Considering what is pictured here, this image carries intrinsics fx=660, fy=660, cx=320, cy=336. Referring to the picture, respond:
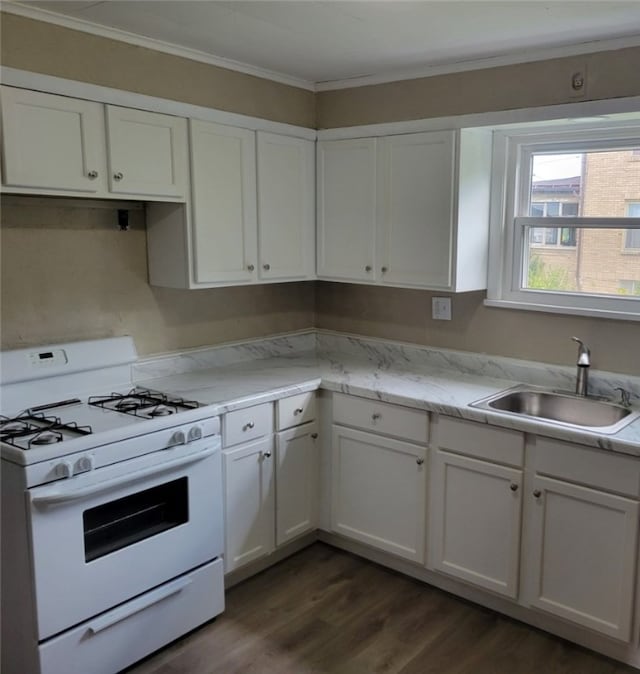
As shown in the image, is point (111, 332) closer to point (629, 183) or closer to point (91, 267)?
point (91, 267)

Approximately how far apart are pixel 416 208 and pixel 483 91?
58 centimetres

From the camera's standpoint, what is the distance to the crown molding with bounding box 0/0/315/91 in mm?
2324

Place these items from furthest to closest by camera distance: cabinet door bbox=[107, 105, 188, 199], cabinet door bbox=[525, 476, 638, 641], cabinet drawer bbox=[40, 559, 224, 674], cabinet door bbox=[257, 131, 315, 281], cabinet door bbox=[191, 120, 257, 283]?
cabinet door bbox=[257, 131, 315, 281] < cabinet door bbox=[191, 120, 257, 283] < cabinet door bbox=[107, 105, 188, 199] < cabinet door bbox=[525, 476, 638, 641] < cabinet drawer bbox=[40, 559, 224, 674]

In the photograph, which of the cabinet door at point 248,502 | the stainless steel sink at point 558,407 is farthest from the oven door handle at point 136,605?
the stainless steel sink at point 558,407

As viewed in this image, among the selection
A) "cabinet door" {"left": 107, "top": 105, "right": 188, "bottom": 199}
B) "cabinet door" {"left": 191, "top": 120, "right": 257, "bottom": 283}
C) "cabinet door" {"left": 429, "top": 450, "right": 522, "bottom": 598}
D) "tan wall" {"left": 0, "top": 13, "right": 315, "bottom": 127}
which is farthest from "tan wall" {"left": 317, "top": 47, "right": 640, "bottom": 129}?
"cabinet door" {"left": 429, "top": 450, "right": 522, "bottom": 598}

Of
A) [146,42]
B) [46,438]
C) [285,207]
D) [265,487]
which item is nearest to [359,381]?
[265,487]

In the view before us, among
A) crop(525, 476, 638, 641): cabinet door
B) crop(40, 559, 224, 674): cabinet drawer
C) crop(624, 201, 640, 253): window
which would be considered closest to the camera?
crop(40, 559, 224, 674): cabinet drawer

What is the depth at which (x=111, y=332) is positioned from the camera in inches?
113

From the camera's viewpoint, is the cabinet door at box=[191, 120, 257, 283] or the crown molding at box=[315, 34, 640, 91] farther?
the cabinet door at box=[191, 120, 257, 283]

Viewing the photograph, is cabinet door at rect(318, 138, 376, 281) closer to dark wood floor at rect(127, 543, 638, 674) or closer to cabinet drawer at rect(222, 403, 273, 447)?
cabinet drawer at rect(222, 403, 273, 447)

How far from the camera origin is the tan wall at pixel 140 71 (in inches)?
92.0

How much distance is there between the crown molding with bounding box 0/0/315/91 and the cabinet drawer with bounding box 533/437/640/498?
6.91 feet

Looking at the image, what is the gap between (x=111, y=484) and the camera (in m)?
2.21

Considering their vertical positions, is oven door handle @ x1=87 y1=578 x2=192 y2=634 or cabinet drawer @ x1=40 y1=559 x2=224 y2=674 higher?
oven door handle @ x1=87 y1=578 x2=192 y2=634
